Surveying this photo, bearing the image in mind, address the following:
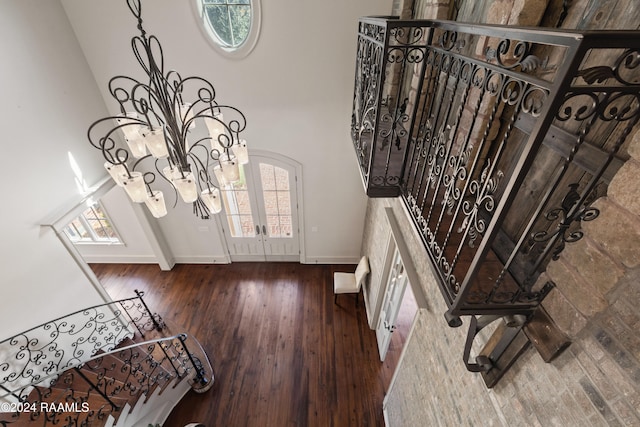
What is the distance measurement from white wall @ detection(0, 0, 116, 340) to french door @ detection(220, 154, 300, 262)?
2120mm

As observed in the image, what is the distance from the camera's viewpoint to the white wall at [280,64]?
3.19m

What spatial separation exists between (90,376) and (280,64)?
4.47 metres

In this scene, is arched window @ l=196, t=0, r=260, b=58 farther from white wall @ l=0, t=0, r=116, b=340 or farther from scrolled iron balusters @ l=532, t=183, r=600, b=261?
scrolled iron balusters @ l=532, t=183, r=600, b=261

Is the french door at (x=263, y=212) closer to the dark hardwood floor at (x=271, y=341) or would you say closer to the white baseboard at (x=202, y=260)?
the white baseboard at (x=202, y=260)

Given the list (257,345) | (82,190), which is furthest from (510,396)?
(82,190)

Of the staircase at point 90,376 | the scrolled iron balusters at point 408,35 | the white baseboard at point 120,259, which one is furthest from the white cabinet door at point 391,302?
the white baseboard at point 120,259

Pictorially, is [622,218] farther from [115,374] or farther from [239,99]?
[115,374]

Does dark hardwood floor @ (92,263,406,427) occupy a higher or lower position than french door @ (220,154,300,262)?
lower

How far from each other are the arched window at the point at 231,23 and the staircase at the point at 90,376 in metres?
3.56

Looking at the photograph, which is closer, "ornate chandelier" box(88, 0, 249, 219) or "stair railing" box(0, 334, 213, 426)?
"ornate chandelier" box(88, 0, 249, 219)

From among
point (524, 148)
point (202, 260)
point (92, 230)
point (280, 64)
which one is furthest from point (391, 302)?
point (92, 230)

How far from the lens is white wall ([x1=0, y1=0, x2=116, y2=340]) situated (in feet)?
8.81

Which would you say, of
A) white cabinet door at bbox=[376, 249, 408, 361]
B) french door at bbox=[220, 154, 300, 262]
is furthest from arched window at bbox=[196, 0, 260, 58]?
white cabinet door at bbox=[376, 249, 408, 361]

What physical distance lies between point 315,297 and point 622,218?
14.8 ft
